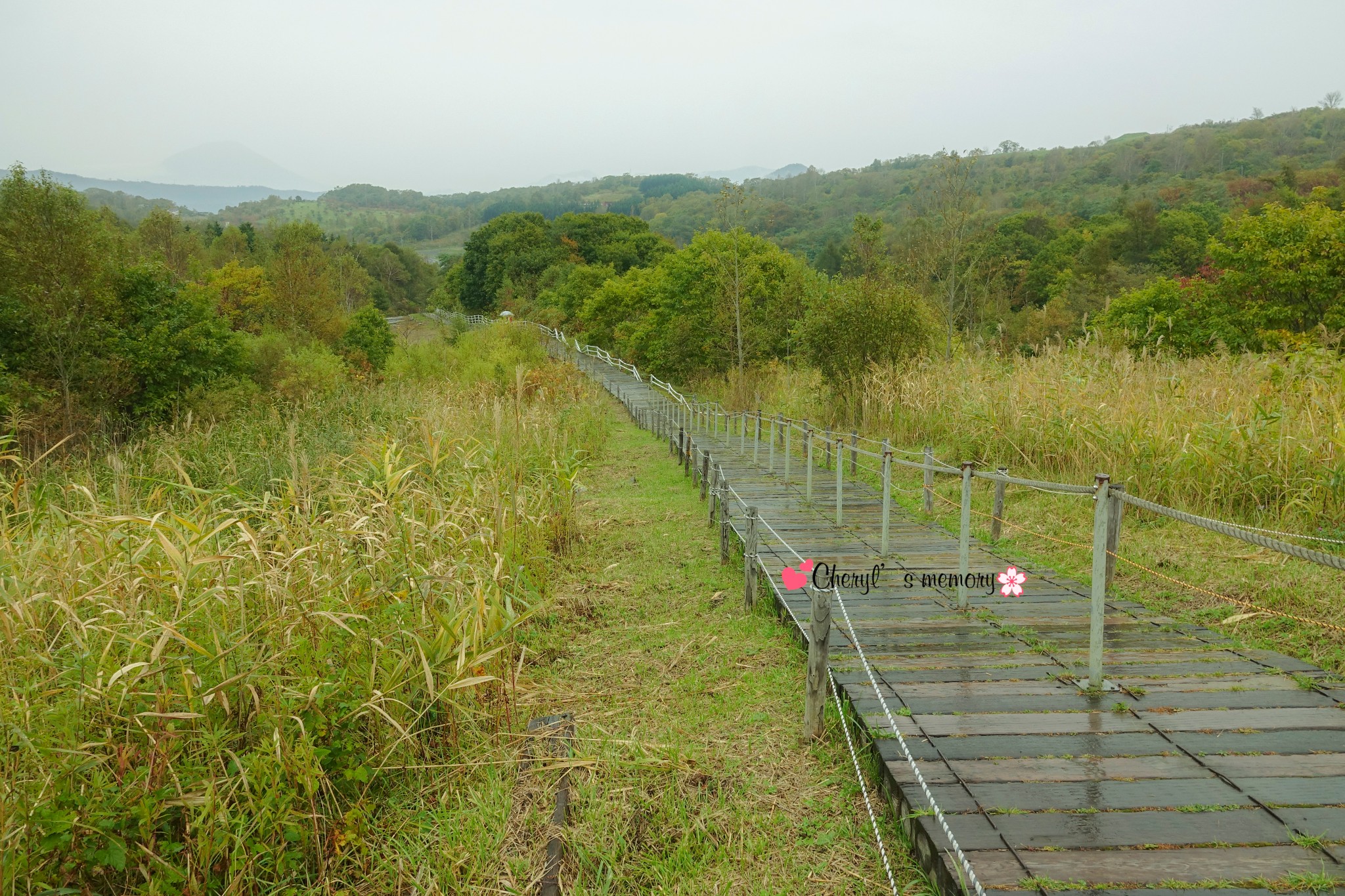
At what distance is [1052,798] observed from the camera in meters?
2.79

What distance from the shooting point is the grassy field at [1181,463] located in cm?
504

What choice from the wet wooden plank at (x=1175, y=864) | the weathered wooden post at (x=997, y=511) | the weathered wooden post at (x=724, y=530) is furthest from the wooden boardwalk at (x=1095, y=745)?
the weathered wooden post at (x=724, y=530)

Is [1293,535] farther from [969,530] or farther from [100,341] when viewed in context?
[100,341]

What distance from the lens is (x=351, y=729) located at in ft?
11.0

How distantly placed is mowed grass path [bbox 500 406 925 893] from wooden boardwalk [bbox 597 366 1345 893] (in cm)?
32

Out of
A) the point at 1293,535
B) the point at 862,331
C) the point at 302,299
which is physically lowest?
the point at 1293,535

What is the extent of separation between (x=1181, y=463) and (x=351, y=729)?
A: 695cm

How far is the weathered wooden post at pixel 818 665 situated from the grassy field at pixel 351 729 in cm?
11

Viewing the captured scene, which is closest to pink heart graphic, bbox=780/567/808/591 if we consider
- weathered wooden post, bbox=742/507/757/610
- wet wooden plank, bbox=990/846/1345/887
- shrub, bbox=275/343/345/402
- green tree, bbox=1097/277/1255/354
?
weathered wooden post, bbox=742/507/757/610

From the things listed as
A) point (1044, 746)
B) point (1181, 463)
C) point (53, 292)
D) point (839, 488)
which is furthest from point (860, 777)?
point (53, 292)

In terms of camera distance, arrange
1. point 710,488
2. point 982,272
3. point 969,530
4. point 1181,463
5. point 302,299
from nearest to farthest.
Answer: point 969,530 → point 1181,463 → point 710,488 → point 982,272 → point 302,299

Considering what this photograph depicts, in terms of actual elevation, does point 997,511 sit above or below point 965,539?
below

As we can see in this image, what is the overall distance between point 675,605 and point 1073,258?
4584 cm

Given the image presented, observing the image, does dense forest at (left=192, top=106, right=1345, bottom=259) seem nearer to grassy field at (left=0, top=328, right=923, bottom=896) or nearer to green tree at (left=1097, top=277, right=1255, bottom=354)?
green tree at (left=1097, top=277, right=1255, bottom=354)
